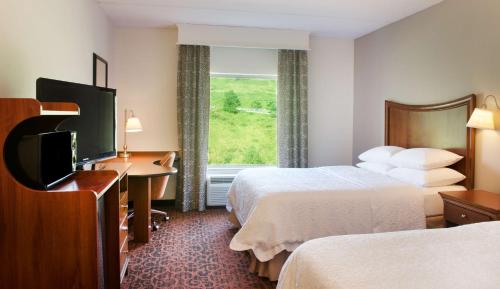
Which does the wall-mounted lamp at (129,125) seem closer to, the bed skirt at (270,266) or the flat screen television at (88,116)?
the flat screen television at (88,116)

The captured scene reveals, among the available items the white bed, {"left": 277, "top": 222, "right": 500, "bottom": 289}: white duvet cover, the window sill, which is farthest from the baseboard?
{"left": 277, "top": 222, "right": 500, "bottom": 289}: white duvet cover

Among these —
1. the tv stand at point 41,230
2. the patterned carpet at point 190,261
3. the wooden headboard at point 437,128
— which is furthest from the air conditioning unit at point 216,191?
the tv stand at point 41,230

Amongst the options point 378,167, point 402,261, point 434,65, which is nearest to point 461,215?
point 378,167

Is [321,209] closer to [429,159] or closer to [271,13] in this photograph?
[429,159]

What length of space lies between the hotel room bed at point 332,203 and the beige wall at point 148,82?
6.07 ft

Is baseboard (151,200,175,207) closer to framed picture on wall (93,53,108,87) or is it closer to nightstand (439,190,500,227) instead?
framed picture on wall (93,53,108,87)

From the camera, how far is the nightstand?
8.44 ft

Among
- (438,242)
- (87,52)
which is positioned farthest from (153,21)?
(438,242)

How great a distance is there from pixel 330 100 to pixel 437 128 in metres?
1.98

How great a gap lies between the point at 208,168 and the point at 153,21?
7.06ft

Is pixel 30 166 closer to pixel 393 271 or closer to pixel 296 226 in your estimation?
pixel 393 271

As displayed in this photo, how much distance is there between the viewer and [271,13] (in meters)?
4.22

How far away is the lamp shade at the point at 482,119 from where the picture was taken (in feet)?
9.68

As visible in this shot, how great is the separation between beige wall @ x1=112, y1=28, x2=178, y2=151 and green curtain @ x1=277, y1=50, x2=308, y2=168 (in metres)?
1.52
